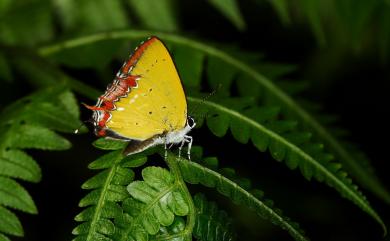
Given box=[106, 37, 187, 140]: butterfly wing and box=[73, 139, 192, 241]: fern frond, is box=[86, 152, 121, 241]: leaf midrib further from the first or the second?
box=[106, 37, 187, 140]: butterfly wing

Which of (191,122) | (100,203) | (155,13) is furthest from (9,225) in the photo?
(155,13)

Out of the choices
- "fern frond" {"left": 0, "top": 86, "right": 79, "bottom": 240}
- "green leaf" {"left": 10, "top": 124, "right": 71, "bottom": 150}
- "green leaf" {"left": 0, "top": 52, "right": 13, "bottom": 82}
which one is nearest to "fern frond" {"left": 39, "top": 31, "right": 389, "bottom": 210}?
"green leaf" {"left": 0, "top": 52, "right": 13, "bottom": 82}

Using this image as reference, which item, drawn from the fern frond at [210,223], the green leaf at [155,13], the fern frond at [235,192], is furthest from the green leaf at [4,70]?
the fern frond at [210,223]

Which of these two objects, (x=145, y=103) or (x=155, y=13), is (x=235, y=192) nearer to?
(x=145, y=103)

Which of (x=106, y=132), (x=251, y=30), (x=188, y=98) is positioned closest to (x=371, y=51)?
(x=251, y=30)

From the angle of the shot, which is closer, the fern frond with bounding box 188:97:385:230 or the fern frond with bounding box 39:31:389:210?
the fern frond with bounding box 188:97:385:230

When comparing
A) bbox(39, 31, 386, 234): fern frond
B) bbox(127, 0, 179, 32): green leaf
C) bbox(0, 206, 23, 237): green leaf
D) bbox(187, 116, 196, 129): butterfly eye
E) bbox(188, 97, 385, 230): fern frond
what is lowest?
bbox(0, 206, 23, 237): green leaf
